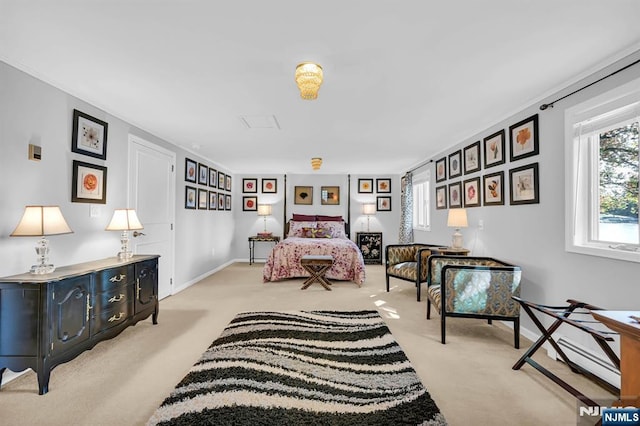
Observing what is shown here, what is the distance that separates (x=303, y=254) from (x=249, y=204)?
9.56 ft

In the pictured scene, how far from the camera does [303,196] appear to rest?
7.76 m

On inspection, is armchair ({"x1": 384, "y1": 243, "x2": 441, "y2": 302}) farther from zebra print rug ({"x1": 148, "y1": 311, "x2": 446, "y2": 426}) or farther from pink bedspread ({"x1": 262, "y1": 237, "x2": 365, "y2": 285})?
zebra print rug ({"x1": 148, "y1": 311, "x2": 446, "y2": 426})

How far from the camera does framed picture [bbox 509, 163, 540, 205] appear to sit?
2918 millimetres

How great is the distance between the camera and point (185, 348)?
2.74m

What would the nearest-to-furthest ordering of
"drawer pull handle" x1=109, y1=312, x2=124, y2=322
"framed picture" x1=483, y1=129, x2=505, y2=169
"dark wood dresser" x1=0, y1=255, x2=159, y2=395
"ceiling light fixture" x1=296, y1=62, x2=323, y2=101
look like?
"dark wood dresser" x1=0, y1=255, x2=159, y2=395
"ceiling light fixture" x1=296, y1=62, x2=323, y2=101
"drawer pull handle" x1=109, y1=312, x2=124, y2=322
"framed picture" x1=483, y1=129, x2=505, y2=169

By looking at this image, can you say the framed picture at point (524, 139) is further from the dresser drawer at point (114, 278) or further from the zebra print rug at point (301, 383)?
the dresser drawer at point (114, 278)

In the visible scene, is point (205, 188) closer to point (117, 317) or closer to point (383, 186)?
point (117, 317)

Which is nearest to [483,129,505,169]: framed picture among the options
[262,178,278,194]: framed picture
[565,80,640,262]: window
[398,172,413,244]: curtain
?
[565,80,640,262]: window

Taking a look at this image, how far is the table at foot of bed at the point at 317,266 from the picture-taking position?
4.94m

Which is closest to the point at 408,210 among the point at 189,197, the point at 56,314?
the point at 189,197

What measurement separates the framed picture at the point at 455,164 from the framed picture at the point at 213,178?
4.62 meters

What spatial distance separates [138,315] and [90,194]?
134 centimetres

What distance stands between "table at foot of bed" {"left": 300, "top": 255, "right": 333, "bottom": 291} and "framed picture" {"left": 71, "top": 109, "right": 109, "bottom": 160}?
3.13 meters

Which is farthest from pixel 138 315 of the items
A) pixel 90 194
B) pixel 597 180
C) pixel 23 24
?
pixel 597 180
